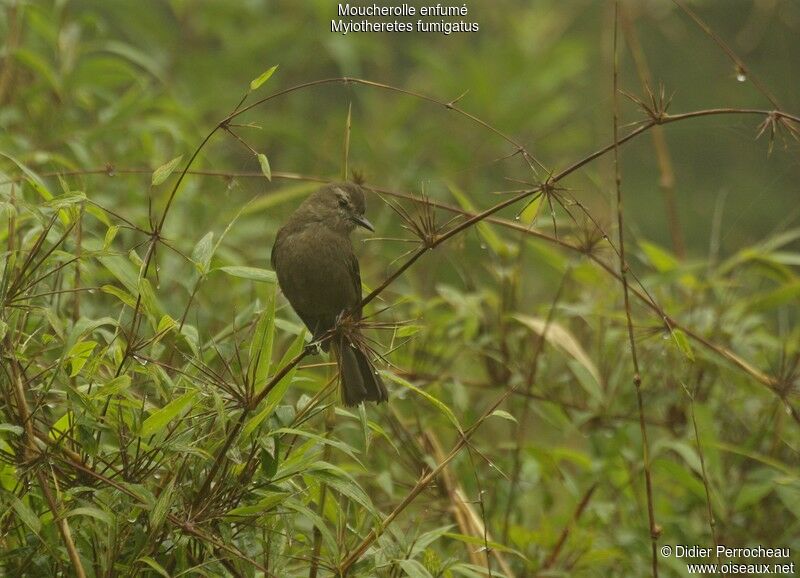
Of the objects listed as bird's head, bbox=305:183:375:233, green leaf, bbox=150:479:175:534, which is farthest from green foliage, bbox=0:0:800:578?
bird's head, bbox=305:183:375:233

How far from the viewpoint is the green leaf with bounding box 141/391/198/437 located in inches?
91.9

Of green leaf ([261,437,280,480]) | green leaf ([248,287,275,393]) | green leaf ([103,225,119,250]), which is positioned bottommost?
green leaf ([261,437,280,480])

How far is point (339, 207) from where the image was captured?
3775 mm

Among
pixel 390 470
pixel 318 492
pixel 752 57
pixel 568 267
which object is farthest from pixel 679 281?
pixel 752 57

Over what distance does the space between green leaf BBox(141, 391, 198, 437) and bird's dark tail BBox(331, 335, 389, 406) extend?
1.75 feet

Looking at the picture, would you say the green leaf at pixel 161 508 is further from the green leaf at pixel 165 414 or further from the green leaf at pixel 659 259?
the green leaf at pixel 659 259

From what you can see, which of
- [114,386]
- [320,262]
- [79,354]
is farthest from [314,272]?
[114,386]

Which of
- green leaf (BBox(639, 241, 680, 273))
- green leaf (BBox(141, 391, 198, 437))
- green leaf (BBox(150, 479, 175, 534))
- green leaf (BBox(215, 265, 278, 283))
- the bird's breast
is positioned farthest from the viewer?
green leaf (BBox(639, 241, 680, 273))

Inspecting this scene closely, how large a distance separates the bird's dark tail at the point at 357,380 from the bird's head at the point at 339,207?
77 centimetres

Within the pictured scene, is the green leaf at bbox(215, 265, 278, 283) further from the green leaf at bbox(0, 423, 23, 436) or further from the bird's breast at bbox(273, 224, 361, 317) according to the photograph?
the green leaf at bbox(0, 423, 23, 436)

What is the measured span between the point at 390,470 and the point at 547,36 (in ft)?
15.8

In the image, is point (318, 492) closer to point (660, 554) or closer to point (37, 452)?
point (37, 452)

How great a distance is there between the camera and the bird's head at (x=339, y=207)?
3.74 meters

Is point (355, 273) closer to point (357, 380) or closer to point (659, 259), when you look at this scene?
point (357, 380)
